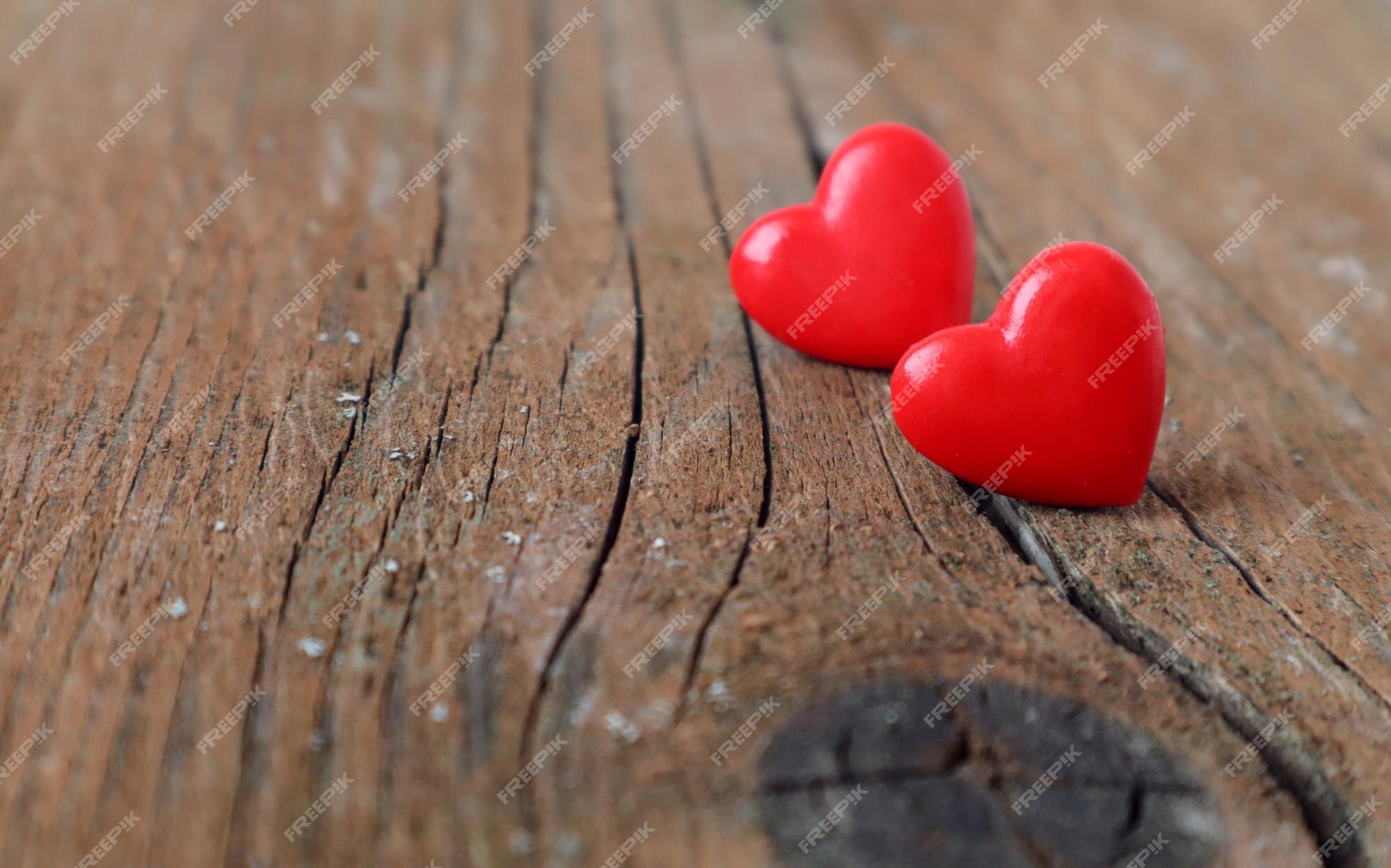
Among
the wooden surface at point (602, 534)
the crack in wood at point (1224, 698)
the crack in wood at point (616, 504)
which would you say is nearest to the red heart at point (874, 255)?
the wooden surface at point (602, 534)

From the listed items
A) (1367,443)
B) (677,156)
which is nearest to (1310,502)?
(1367,443)

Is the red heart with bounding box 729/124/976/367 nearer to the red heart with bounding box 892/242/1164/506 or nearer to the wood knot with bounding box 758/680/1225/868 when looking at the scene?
the red heart with bounding box 892/242/1164/506

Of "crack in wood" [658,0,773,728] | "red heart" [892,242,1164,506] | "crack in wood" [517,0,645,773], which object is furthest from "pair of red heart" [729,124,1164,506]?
"crack in wood" [517,0,645,773]

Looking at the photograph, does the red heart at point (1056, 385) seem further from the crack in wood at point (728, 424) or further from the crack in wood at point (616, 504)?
the crack in wood at point (616, 504)

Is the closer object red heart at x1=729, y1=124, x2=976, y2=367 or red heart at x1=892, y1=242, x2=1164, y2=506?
red heart at x1=892, y1=242, x2=1164, y2=506

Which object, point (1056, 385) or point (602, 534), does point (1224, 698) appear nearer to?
point (1056, 385)

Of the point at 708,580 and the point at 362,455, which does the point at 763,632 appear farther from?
the point at 362,455
